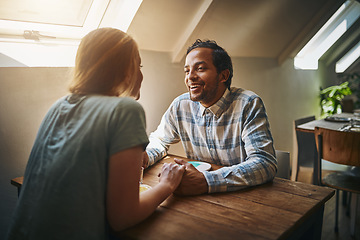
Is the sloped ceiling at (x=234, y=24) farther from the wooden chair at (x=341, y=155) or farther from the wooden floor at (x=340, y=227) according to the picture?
the wooden floor at (x=340, y=227)

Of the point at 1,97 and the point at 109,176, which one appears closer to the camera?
the point at 109,176

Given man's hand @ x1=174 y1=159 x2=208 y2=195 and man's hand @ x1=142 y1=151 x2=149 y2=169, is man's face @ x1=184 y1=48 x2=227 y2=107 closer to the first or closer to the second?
man's hand @ x1=142 y1=151 x2=149 y2=169

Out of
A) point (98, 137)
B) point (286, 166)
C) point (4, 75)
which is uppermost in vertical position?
point (4, 75)

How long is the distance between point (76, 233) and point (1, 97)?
41.9 inches

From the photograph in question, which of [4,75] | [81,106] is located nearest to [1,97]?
[4,75]

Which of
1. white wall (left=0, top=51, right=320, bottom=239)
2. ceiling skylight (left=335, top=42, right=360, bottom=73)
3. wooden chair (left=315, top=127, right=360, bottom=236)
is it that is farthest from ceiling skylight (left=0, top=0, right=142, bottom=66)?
ceiling skylight (left=335, top=42, right=360, bottom=73)

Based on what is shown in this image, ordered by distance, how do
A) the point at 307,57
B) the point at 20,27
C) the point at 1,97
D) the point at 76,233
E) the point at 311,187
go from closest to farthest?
1. the point at 76,233
2. the point at 311,187
3. the point at 1,97
4. the point at 20,27
5. the point at 307,57

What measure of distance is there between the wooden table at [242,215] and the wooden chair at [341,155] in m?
1.07

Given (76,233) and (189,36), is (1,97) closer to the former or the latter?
(76,233)

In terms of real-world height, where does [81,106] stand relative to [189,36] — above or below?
below

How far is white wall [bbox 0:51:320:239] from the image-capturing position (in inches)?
64.6

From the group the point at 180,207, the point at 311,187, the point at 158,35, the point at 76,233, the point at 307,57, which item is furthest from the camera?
the point at 307,57

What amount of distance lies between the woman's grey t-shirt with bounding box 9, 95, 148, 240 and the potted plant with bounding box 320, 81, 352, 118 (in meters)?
5.18

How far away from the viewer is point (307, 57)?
521 centimetres
